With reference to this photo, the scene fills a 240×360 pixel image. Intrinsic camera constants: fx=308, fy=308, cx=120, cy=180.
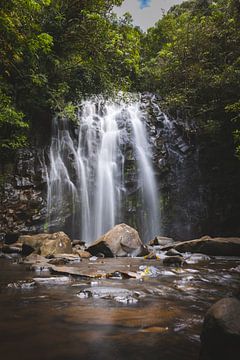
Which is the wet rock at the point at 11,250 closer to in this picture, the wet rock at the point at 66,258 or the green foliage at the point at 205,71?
the wet rock at the point at 66,258

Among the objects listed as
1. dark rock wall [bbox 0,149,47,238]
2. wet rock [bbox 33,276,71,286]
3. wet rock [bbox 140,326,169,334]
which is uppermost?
dark rock wall [bbox 0,149,47,238]

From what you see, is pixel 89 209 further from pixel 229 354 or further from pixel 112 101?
pixel 229 354

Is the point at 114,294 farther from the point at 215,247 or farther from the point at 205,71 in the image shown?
the point at 205,71

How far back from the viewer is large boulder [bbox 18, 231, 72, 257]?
8.18m

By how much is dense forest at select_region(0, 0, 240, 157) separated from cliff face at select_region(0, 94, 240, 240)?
2.98ft

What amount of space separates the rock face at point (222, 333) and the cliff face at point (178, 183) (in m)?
10.5

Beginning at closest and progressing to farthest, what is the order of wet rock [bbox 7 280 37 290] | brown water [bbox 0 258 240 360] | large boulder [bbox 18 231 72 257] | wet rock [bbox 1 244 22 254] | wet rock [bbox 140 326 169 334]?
brown water [bbox 0 258 240 360] < wet rock [bbox 140 326 169 334] < wet rock [bbox 7 280 37 290] < large boulder [bbox 18 231 72 257] < wet rock [bbox 1 244 22 254]

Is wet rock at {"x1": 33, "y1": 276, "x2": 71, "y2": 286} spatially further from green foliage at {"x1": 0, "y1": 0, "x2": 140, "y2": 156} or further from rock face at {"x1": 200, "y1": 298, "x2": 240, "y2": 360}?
green foliage at {"x1": 0, "y1": 0, "x2": 140, "y2": 156}

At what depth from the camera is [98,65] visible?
1759 centimetres

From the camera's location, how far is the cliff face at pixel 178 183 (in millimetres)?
12125

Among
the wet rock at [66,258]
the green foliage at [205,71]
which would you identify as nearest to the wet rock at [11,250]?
the wet rock at [66,258]

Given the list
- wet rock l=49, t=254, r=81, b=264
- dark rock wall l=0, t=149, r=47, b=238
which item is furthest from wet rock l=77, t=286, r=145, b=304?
dark rock wall l=0, t=149, r=47, b=238

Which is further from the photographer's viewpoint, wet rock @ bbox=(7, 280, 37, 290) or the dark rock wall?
the dark rock wall

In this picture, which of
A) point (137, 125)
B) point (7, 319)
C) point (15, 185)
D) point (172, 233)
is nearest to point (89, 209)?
point (15, 185)
